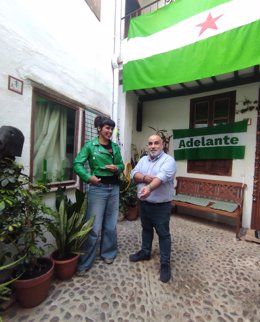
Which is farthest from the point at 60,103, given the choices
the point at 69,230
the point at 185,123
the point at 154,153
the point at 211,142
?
the point at 211,142

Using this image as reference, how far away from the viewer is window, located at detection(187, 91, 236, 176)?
396 cm

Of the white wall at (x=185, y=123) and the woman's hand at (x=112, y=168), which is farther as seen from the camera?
the white wall at (x=185, y=123)

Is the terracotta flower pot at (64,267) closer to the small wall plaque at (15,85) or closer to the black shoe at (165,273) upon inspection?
the black shoe at (165,273)

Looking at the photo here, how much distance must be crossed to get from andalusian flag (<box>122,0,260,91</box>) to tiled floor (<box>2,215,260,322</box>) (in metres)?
2.62

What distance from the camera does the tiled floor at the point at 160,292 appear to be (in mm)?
1592

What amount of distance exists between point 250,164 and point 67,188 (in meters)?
3.47

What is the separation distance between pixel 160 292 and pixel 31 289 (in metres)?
1.19

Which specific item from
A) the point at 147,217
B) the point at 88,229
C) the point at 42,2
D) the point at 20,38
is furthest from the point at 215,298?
the point at 42,2

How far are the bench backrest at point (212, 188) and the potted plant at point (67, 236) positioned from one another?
2.89 m

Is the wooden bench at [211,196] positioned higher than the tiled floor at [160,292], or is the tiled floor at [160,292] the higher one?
the wooden bench at [211,196]

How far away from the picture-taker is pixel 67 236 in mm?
2012

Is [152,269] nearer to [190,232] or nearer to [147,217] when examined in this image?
[147,217]

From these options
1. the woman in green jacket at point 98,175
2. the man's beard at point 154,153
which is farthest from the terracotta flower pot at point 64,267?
the man's beard at point 154,153

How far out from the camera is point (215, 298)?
5.93 feet
